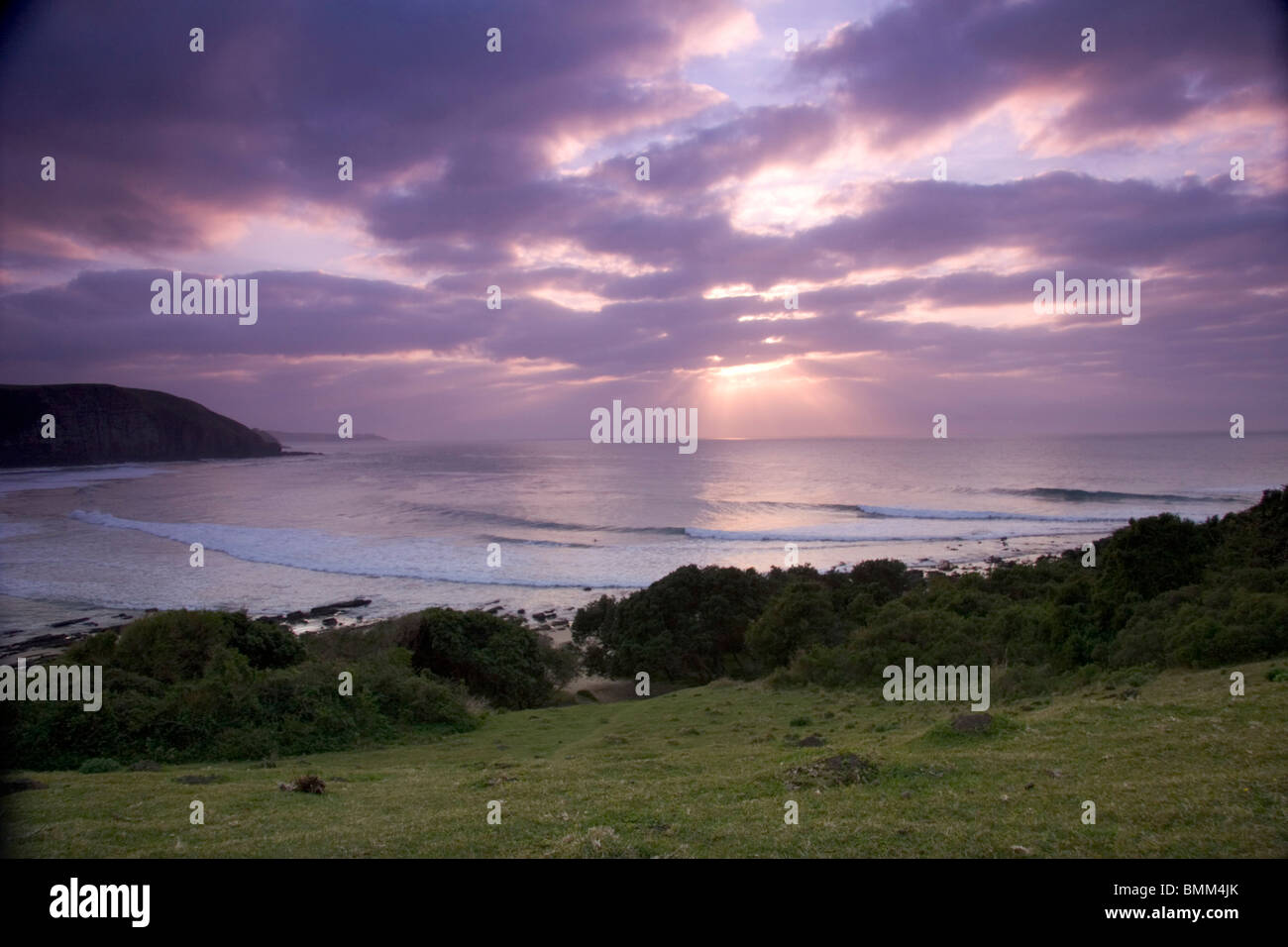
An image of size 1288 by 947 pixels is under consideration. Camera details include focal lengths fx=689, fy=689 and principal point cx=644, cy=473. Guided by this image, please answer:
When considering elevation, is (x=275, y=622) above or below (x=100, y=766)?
above

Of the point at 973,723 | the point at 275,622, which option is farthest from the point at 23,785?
the point at 275,622

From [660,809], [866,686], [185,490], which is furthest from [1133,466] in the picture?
[185,490]

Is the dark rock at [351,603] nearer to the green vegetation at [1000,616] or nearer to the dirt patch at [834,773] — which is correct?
the green vegetation at [1000,616]

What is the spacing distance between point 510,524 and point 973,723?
52.1 meters

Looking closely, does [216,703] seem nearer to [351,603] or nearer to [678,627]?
[678,627]

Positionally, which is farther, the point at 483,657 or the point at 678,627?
the point at 678,627

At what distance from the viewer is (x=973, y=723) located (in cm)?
1038

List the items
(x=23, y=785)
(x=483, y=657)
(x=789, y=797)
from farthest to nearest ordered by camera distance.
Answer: (x=483, y=657)
(x=23, y=785)
(x=789, y=797)

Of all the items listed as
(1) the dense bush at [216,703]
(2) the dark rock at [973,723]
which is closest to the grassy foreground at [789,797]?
(2) the dark rock at [973,723]

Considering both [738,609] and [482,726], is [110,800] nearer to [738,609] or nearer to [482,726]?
[482,726]

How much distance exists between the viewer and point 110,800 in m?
8.95

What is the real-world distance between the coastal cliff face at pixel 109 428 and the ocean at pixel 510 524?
3378mm

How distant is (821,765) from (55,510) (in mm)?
74986

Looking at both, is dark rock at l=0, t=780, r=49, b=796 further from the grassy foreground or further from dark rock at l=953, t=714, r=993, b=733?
dark rock at l=953, t=714, r=993, b=733
